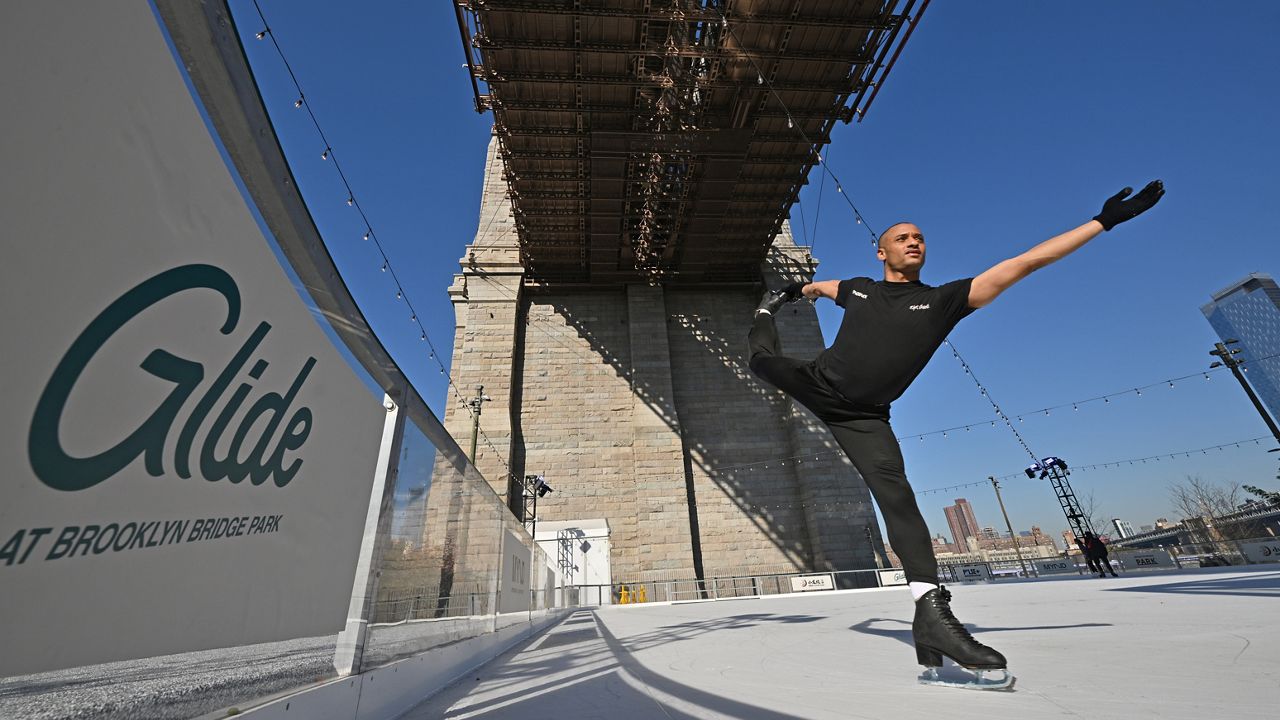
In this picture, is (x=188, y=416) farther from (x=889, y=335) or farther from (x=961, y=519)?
(x=961, y=519)

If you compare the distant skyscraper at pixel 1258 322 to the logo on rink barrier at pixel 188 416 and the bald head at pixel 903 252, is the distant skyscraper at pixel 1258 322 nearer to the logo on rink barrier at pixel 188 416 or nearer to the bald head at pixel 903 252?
the bald head at pixel 903 252

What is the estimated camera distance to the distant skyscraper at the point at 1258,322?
5903 centimetres

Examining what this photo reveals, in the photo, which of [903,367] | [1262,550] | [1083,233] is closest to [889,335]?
[903,367]

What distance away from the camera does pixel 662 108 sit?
563 inches

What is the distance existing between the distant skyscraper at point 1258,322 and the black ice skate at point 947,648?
89614mm

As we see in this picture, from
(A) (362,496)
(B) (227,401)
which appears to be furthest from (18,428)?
(A) (362,496)

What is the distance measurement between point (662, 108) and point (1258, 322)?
9531 centimetres

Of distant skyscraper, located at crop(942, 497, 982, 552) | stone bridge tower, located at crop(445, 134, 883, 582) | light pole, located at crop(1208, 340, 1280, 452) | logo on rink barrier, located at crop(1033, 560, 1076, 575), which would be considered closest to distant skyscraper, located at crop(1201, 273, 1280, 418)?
distant skyscraper, located at crop(942, 497, 982, 552)

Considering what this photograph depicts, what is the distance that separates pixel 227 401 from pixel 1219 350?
2230cm

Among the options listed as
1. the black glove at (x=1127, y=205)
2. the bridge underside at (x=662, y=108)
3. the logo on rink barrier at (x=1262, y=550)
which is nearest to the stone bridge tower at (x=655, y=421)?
the bridge underside at (x=662, y=108)

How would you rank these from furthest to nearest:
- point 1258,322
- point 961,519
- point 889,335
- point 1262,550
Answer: point 961,519, point 1258,322, point 1262,550, point 889,335

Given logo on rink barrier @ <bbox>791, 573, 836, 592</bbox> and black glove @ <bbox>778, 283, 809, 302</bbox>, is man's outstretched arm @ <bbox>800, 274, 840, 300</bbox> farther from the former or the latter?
logo on rink barrier @ <bbox>791, 573, 836, 592</bbox>

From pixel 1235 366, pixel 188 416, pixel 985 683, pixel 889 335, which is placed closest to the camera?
pixel 188 416

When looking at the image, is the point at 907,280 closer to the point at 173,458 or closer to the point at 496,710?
the point at 496,710
